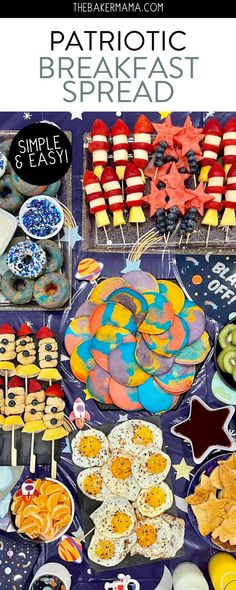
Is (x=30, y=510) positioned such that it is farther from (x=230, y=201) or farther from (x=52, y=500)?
(x=230, y=201)

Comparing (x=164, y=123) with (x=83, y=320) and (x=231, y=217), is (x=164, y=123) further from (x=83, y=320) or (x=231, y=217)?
(x=83, y=320)

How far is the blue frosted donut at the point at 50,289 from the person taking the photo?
2691 millimetres

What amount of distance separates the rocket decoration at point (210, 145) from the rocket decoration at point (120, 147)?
371 mm

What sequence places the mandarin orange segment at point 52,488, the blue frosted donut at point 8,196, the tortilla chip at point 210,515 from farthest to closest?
1. the blue frosted donut at point 8,196
2. the mandarin orange segment at point 52,488
3. the tortilla chip at point 210,515

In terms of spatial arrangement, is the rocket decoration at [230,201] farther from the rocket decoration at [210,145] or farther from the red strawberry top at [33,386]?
the red strawberry top at [33,386]

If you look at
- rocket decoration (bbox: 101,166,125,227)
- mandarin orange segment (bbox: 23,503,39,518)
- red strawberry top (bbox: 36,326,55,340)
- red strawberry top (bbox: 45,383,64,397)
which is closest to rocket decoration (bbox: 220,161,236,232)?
rocket decoration (bbox: 101,166,125,227)

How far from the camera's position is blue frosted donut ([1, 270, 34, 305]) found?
271cm

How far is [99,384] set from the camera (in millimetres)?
2699

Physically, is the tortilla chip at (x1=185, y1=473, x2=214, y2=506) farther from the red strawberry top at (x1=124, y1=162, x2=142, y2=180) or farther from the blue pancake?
the red strawberry top at (x1=124, y1=162, x2=142, y2=180)

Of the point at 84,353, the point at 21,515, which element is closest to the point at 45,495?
the point at 21,515

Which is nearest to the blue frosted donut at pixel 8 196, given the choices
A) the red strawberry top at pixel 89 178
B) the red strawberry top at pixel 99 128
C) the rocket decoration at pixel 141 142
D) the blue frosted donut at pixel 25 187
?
the blue frosted donut at pixel 25 187

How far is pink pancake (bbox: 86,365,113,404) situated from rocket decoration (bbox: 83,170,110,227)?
0.70 m

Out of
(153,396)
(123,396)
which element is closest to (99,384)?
(123,396)
